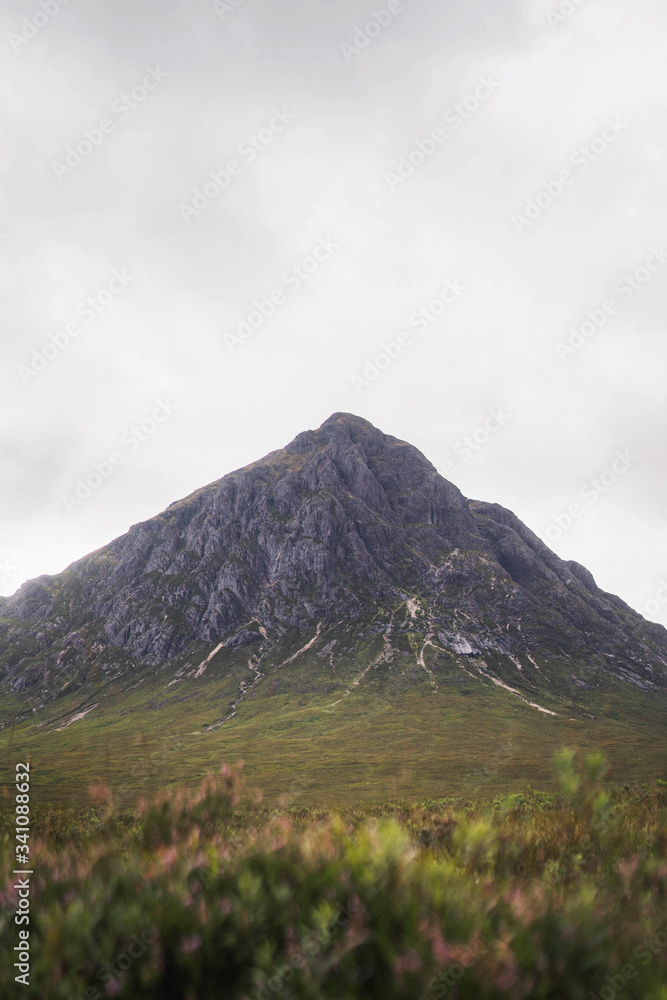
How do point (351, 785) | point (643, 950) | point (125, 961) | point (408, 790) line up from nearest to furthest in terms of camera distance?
point (125, 961), point (643, 950), point (408, 790), point (351, 785)

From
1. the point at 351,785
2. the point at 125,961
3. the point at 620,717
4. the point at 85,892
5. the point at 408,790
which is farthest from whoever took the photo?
the point at 620,717

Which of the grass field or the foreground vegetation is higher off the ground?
the foreground vegetation

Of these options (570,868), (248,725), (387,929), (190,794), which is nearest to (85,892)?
(387,929)

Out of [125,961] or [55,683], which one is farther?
[55,683]

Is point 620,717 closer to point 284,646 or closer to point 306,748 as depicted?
point 306,748

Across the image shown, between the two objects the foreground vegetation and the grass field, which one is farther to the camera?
the grass field

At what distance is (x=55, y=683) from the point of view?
189625mm

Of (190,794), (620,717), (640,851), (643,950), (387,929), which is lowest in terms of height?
(620,717)

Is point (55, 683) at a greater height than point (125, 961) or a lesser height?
lesser

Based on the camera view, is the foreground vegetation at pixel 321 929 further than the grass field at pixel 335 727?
No

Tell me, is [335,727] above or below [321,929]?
below

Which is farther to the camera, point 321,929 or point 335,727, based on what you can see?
point 335,727

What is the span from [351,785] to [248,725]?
3348 inches

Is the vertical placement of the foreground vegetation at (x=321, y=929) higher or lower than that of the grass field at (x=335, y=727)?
higher
